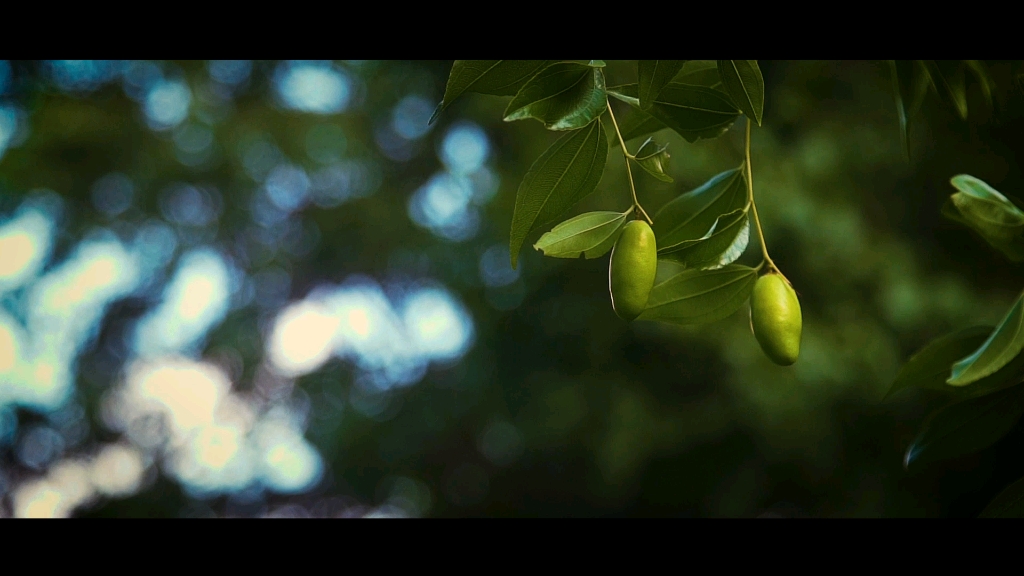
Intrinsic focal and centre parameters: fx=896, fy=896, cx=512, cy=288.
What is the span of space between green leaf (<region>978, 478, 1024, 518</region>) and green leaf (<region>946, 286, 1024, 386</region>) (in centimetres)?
13

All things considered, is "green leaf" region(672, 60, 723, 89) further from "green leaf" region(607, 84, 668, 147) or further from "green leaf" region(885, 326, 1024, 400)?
"green leaf" region(885, 326, 1024, 400)

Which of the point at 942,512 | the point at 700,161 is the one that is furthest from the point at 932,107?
the point at 942,512

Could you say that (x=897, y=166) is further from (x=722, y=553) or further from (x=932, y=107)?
(x=722, y=553)

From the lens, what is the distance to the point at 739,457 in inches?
123

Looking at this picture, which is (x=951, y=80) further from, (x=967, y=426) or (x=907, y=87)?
(x=967, y=426)

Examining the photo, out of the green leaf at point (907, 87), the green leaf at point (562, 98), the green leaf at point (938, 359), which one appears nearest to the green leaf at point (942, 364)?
the green leaf at point (938, 359)

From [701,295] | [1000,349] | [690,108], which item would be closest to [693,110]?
[690,108]

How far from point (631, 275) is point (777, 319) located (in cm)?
8

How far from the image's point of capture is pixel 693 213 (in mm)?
535

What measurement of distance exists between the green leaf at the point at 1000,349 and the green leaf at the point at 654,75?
18 cm

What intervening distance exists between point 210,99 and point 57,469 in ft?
6.08

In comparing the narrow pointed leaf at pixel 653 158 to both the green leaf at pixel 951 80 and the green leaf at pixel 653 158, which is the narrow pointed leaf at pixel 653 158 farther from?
the green leaf at pixel 951 80

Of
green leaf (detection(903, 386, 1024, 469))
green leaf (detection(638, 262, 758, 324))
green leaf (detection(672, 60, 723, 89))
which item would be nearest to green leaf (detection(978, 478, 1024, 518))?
green leaf (detection(903, 386, 1024, 469))

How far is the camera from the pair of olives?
0.45 m
